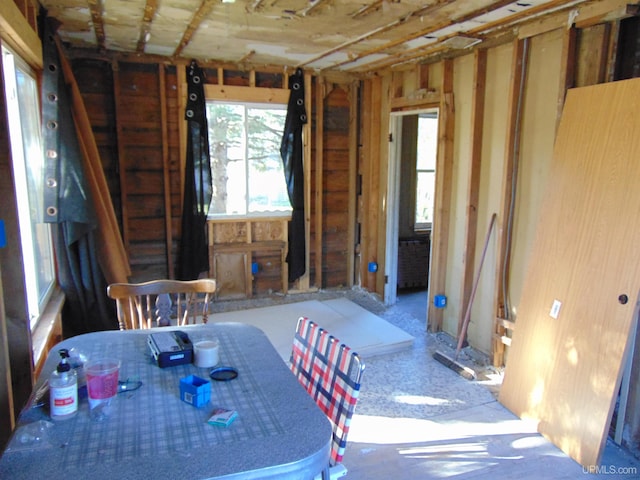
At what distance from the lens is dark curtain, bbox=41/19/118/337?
10.2ft

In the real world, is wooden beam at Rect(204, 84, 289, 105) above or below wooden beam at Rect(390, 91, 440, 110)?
above

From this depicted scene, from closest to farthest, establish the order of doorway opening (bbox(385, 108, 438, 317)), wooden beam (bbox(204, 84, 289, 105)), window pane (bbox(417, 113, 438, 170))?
wooden beam (bbox(204, 84, 289, 105)) → doorway opening (bbox(385, 108, 438, 317)) → window pane (bbox(417, 113, 438, 170))

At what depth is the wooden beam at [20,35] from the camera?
2189mm

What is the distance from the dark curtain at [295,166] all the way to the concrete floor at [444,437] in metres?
2.02

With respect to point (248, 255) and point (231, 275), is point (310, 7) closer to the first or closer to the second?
point (248, 255)

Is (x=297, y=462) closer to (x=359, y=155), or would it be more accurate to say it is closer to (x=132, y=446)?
(x=132, y=446)

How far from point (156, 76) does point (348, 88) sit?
2096 millimetres

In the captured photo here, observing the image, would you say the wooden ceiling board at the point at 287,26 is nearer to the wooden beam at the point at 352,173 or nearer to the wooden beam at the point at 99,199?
the wooden beam at the point at 99,199

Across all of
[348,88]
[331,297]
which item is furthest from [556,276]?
[348,88]

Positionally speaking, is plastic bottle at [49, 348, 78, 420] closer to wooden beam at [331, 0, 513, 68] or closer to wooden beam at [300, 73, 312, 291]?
wooden beam at [331, 0, 513, 68]

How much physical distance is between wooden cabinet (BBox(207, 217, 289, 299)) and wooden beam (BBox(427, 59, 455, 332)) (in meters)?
1.82

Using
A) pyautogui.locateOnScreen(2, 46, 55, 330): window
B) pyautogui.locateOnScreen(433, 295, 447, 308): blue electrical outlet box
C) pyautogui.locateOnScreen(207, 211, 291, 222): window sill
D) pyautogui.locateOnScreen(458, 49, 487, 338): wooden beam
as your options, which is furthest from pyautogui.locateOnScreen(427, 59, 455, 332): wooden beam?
pyautogui.locateOnScreen(2, 46, 55, 330): window

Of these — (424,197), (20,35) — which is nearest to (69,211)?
(20,35)

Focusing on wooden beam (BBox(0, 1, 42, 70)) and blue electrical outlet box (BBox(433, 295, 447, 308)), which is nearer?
wooden beam (BBox(0, 1, 42, 70))
